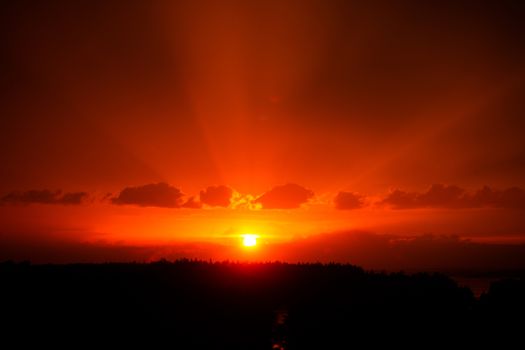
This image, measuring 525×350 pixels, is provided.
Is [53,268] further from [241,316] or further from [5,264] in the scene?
[241,316]

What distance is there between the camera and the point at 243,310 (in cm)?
6109

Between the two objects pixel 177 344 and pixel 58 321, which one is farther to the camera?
pixel 58 321

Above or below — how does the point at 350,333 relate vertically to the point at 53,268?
below

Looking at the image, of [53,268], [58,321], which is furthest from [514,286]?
[53,268]

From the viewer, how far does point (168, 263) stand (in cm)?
9256

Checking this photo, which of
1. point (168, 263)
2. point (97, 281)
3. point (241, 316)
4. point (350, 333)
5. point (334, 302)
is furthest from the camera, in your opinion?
point (168, 263)

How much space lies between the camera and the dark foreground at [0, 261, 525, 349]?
41.4m

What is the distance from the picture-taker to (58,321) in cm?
4497

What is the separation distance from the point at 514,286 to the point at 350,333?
19995 millimetres

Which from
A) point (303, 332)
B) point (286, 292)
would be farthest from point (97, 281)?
point (303, 332)

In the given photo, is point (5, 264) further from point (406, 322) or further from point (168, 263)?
point (406, 322)

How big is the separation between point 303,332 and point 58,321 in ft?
81.7

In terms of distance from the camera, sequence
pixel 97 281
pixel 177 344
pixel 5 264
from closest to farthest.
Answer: pixel 177 344, pixel 97 281, pixel 5 264

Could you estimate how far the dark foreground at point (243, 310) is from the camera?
1630 inches
